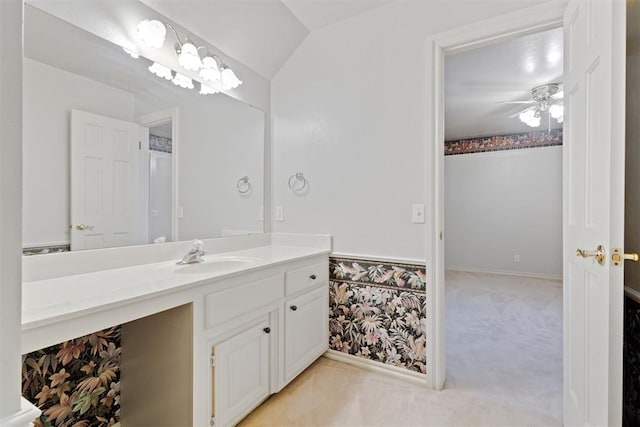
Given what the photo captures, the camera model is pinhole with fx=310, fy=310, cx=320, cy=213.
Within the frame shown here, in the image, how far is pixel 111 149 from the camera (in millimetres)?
1536

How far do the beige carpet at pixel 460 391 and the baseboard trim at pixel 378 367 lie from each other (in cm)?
4

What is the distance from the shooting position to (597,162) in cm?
114

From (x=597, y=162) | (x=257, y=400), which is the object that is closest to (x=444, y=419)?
(x=257, y=400)

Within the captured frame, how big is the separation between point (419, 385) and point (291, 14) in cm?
260

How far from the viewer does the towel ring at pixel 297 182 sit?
2398mm

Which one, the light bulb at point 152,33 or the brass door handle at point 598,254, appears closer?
the brass door handle at point 598,254

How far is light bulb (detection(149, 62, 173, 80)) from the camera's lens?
1.71 meters

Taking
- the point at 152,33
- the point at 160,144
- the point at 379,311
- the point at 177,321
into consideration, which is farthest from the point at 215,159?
the point at 379,311

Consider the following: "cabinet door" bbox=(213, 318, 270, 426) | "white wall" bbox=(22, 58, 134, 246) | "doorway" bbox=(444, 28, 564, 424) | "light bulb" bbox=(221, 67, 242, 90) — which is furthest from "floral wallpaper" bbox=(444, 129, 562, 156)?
"white wall" bbox=(22, 58, 134, 246)

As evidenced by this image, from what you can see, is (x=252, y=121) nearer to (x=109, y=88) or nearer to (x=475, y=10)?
(x=109, y=88)

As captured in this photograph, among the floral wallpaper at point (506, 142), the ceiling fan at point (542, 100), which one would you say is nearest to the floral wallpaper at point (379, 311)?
the ceiling fan at point (542, 100)

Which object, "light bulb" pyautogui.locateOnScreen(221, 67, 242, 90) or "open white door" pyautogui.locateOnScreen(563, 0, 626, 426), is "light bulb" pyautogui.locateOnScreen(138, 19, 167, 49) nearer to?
"light bulb" pyautogui.locateOnScreen(221, 67, 242, 90)

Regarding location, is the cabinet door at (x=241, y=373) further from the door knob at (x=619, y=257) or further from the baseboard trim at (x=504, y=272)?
the baseboard trim at (x=504, y=272)

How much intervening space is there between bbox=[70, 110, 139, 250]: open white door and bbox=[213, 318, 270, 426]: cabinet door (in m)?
0.77
